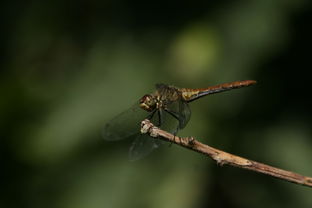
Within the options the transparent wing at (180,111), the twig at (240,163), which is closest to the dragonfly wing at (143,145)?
the transparent wing at (180,111)

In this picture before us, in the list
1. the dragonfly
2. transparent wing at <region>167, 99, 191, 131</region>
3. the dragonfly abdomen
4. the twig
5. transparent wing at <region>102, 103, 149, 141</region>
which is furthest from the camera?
the dragonfly abdomen

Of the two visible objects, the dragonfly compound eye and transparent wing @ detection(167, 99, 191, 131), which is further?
the dragonfly compound eye

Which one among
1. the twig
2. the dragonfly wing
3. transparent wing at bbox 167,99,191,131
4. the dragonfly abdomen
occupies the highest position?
the dragonfly abdomen

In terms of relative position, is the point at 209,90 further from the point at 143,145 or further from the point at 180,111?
the point at 143,145

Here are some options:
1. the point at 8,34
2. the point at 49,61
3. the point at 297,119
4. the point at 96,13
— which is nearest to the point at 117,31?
the point at 96,13

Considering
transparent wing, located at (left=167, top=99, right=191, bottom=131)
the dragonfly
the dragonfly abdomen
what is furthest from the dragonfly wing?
the dragonfly abdomen

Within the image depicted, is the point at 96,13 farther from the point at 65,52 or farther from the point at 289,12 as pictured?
the point at 289,12

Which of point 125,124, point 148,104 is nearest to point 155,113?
point 148,104

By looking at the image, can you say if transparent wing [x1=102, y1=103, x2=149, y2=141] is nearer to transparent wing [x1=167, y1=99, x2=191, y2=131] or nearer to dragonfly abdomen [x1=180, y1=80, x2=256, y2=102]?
transparent wing [x1=167, y1=99, x2=191, y2=131]

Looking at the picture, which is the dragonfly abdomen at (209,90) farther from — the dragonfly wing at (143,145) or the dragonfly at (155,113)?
the dragonfly wing at (143,145)
